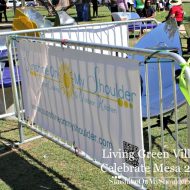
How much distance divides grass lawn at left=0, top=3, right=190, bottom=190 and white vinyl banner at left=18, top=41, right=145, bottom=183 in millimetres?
410

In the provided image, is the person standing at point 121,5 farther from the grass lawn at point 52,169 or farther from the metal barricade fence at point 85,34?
the grass lawn at point 52,169

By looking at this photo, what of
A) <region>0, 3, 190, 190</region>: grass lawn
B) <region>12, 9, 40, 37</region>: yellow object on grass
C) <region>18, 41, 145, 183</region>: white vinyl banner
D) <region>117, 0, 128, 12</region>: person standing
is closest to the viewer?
<region>18, 41, 145, 183</region>: white vinyl banner

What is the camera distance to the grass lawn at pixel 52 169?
411cm

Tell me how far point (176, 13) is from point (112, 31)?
689 centimetres

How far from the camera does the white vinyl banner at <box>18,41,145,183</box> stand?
3.07 m

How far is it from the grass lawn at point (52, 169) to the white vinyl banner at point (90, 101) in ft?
1.34

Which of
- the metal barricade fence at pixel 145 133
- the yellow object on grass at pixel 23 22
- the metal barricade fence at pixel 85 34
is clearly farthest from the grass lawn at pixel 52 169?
the yellow object on grass at pixel 23 22

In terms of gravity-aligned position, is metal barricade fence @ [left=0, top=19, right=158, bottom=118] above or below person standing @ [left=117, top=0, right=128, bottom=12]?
below

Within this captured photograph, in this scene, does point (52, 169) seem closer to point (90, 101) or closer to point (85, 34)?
point (90, 101)

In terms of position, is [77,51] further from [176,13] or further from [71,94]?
[176,13]

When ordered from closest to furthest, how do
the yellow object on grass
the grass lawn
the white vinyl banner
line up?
the white vinyl banner → the grass lawn → the yellow object on grass

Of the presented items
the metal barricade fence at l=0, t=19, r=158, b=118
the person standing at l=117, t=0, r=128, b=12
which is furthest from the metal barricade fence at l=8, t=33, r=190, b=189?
the person standing at l=117, t=0, r=128, b=12

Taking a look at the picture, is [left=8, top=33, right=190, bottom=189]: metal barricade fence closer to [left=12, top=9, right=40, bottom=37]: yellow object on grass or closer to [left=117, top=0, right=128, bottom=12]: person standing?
[left=12, top=9, right=40, bottom=37]: yellow object on grass

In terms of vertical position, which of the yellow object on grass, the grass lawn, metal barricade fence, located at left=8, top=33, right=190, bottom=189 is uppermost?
the yellow object on grass
